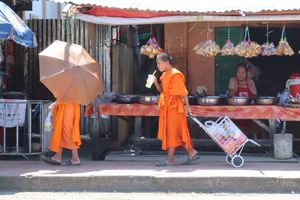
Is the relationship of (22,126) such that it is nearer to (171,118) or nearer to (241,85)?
(171,118)

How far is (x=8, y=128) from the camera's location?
9.35 meters

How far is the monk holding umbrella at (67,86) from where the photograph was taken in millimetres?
7941

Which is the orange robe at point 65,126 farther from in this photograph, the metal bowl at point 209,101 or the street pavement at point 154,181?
the metal bowl at point 209,101

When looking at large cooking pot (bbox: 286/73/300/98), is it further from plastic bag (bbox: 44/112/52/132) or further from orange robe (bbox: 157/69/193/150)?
plastic bag (bbox: 44/112/52/132)

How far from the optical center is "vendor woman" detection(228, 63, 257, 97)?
9.79 metres

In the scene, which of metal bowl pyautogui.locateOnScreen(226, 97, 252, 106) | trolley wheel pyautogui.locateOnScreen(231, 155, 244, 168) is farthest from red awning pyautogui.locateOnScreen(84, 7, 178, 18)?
trolley wheel pyautogui.locateOnScreen(231, 155, 244, 168)

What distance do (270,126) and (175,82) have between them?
6.61 feet

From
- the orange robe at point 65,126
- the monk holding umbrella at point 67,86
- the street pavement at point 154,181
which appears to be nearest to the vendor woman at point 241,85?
the street pavement at point 154,181

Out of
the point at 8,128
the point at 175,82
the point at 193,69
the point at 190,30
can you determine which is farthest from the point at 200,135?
the point at 8,128

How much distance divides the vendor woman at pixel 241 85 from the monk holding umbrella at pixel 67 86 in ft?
8.65
